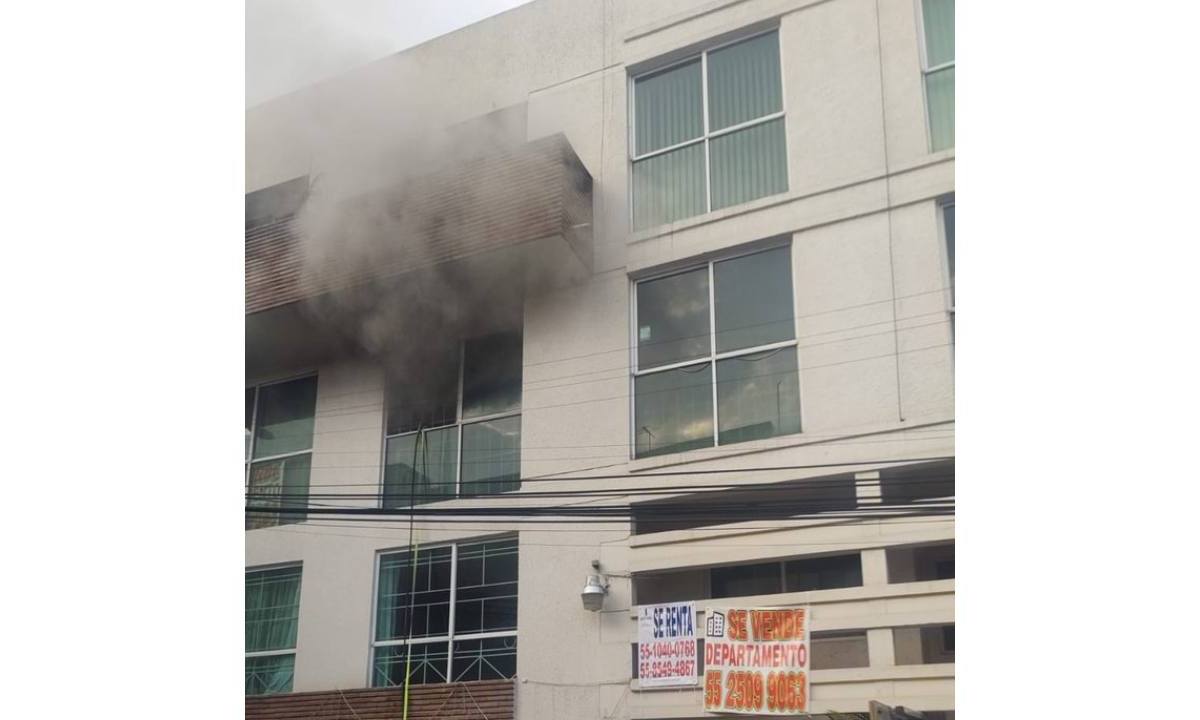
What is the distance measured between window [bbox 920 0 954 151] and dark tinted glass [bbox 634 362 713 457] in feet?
2.08

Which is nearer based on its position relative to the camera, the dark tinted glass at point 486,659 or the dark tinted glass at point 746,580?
the dark tinted glass at point 746,580

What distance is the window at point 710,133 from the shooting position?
2.35 meters

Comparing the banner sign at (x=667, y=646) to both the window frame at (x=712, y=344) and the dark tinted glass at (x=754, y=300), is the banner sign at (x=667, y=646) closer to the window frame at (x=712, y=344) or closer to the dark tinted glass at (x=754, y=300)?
the window frame at (x=712, y=344)

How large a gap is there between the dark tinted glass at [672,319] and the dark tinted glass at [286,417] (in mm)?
874

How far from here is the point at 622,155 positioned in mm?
2480

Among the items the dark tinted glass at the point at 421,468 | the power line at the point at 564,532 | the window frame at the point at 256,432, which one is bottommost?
the power line at the point at 564,532

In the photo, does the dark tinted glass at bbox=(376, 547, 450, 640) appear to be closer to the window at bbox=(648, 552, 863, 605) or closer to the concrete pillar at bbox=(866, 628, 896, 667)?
the window at bbox=(648, 552, 863, 605)

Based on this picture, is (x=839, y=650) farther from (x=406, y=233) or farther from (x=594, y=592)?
(x=406, y=233)

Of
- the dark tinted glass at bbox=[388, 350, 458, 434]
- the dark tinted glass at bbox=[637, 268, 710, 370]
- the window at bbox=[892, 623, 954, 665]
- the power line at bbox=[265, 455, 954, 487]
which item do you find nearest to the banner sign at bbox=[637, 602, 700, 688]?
the power line at bbox=[265, 455, 954, 487]

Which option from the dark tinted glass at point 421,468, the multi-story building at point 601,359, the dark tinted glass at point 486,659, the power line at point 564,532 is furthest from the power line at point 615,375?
the dark tinted glass at point 486,659

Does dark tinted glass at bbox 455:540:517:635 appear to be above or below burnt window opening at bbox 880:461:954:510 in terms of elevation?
below

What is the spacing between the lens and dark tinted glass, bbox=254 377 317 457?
2.72m
